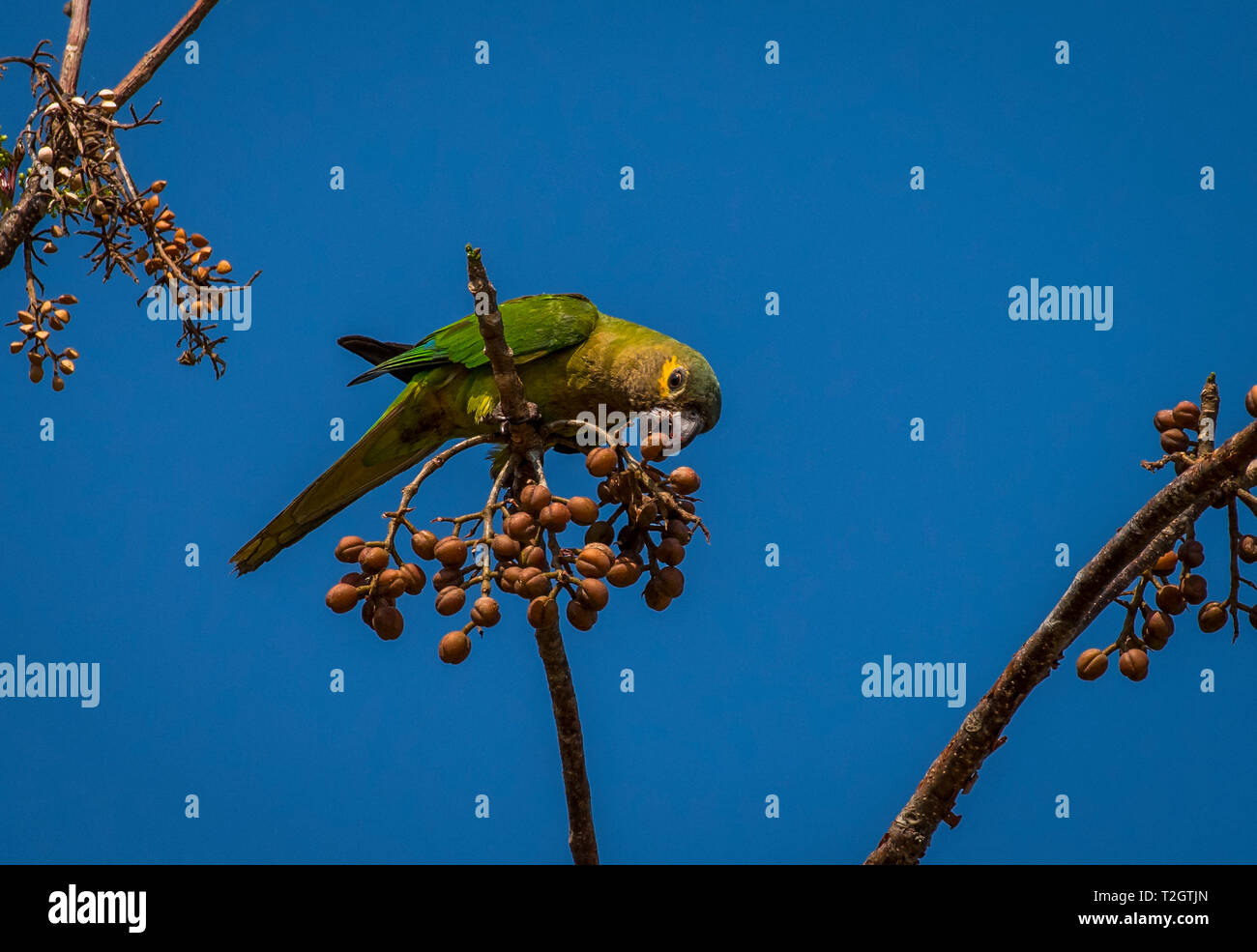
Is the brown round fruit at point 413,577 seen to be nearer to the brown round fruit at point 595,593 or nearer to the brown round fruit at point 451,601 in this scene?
the brown round fruit at point 451,601

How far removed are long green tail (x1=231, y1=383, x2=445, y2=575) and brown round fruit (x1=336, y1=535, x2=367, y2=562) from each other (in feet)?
5.85

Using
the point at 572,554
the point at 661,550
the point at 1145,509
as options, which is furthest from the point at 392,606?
the point at 1145,509

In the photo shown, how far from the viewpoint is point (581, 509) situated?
→ 2473mm

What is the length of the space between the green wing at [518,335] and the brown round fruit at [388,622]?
82.3 inches

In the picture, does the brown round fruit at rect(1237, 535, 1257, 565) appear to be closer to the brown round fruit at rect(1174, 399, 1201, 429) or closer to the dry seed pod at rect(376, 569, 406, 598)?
the brown round fruit at rect(1174, 399, 1201, 429)

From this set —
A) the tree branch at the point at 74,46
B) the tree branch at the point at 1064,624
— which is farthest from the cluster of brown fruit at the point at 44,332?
the tree branch at the point at 1064,624

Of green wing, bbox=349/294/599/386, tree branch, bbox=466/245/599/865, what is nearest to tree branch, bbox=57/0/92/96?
tree branch, bbox=466/245/599/865

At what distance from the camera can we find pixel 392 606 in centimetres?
247

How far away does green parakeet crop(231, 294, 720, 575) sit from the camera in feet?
14.1

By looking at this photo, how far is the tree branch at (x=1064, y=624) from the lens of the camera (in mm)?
2166

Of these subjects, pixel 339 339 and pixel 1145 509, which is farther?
pixel 339 339

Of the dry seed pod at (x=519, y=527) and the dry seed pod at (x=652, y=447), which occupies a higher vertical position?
the dry seed pod at (x=652, y=447)
